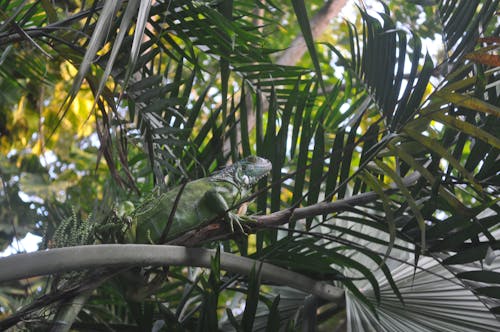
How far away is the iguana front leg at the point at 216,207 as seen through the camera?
5.03ft

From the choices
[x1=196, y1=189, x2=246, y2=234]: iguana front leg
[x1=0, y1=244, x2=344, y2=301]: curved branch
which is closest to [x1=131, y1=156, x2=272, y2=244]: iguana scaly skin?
[x1=196, y1=189, x2=246, y2=234]: iguana front leg

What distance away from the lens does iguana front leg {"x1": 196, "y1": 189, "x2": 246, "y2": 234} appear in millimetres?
1534

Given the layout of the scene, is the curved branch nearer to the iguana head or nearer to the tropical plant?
the tropical plant

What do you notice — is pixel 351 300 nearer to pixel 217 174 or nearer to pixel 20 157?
Answer: pixel 217 174

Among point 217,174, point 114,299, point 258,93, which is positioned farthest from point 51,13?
point 114,299

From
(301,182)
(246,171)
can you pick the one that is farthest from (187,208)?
(301,182)

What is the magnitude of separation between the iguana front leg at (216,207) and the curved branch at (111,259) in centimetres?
9

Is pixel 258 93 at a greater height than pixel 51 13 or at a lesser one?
lesser

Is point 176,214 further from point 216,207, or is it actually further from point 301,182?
point 301,182

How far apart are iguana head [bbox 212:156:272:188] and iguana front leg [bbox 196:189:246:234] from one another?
0.32 feet

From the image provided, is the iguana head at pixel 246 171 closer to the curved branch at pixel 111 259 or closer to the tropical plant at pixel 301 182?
the tropical plant at pixel 301 182

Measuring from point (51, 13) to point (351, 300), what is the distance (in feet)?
3.77

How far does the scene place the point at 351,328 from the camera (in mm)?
1809

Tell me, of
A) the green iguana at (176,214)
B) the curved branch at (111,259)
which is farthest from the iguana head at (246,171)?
the curved branch at (111,259)
